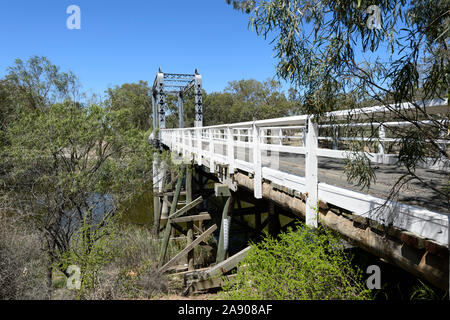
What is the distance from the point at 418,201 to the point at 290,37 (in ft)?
7.13

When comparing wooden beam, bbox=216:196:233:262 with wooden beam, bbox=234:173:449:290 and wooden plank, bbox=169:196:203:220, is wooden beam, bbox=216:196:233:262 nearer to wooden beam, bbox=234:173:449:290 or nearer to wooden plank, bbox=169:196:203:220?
wooden beam, bbox=234:173:449:290

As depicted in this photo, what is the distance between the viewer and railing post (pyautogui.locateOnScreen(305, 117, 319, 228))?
3.08 meters

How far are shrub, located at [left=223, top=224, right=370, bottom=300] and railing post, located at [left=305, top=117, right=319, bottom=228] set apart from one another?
152mm

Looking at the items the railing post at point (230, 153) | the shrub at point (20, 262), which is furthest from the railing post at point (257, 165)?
the shrub at point (20, 262)

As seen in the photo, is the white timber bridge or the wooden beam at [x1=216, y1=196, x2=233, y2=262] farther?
the wooden beam at [x1=216, y1=196, x2=233, y2=262]

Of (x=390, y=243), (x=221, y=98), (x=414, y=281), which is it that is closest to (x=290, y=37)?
(x=390, y=243)

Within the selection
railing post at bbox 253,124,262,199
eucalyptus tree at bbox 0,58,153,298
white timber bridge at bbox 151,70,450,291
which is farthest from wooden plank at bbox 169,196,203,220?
railing post at bbox 253,124,262,199

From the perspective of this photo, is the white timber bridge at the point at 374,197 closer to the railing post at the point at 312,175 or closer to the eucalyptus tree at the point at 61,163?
the railing post at the point at 312,175

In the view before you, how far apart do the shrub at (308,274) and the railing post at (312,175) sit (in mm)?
152

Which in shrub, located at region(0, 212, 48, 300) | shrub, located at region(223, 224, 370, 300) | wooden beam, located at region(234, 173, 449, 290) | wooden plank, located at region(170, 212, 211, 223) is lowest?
shrub, located at region(0, 212, 48, 300)

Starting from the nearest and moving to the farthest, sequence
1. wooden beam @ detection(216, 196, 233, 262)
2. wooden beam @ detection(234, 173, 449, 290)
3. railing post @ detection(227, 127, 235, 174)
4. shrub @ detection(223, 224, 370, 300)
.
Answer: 1. wooden beam @ detection(234, 173, 449, 290)
2. shrub @ detection(223, 224, 370, 300)
3. railing post @ detection(227, 127, 235, 174)
4. wooden beam @ detection(216, 196, 233, 262)

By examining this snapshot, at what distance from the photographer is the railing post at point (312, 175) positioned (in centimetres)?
308
